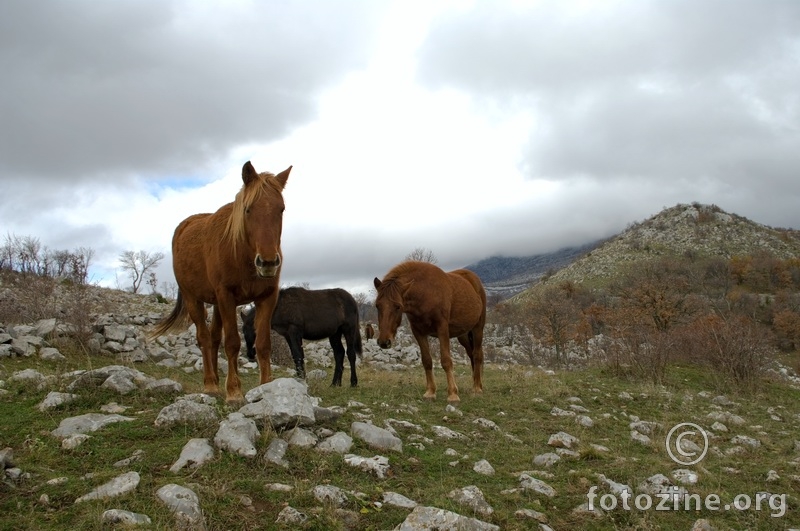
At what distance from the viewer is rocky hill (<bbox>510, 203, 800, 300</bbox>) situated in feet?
241

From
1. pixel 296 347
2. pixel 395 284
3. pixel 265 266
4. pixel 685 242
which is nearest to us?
pixel 265 266

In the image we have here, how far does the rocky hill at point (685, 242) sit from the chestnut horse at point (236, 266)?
68751 mm

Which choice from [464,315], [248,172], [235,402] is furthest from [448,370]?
[248,172]

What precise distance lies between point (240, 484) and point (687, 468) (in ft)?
14.8

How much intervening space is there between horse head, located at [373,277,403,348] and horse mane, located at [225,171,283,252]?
3823 mm

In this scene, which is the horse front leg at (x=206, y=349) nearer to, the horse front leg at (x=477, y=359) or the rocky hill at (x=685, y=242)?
the horse front leg at (x=477, y=359)

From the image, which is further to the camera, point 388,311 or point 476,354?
point 476,354

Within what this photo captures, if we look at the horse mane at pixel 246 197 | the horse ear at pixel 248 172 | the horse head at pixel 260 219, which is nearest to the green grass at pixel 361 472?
the horse head at pixel 260 219

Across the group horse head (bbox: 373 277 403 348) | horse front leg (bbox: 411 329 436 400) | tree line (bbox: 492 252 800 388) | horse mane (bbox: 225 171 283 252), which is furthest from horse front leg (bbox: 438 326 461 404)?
tree line (bbox: 492 252 800 388)

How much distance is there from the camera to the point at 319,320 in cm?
1090

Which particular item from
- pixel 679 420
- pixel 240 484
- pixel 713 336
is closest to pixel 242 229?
pixel 240 484

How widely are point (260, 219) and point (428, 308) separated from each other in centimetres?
476

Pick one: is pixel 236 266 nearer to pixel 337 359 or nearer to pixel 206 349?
pixel 206 349

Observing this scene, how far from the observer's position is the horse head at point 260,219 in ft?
16.7
